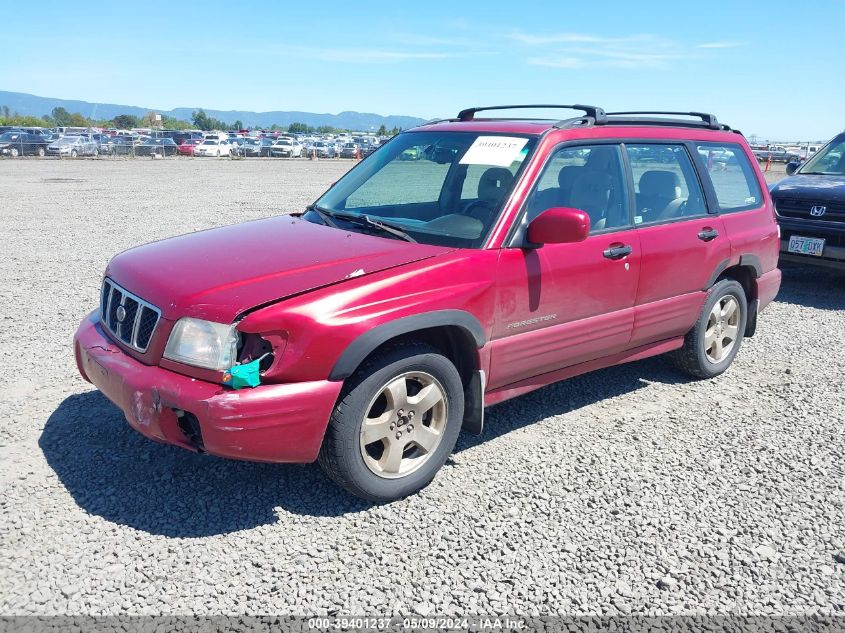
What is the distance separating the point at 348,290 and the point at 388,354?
1.26ft

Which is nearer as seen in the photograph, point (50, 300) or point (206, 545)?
point (206, 545)

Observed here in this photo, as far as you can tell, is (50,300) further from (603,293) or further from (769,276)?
(769,276)

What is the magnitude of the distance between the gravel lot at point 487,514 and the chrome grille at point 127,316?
75 centimetres

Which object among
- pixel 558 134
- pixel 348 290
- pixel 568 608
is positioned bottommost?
pixel 568 608

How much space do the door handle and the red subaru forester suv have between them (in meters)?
0.01

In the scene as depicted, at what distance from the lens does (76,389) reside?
4.77 m

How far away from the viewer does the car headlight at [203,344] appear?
2979 millimetres

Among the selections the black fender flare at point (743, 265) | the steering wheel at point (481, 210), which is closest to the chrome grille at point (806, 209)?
the black fender flare at point (743, 265)

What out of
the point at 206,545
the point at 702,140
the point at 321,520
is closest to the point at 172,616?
the point at 206,545

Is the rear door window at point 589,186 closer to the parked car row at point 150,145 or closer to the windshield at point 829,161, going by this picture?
the windshield at point 829,161

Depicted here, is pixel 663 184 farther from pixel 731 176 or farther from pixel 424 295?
pixel 424 295

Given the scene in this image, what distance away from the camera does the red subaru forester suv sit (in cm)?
301

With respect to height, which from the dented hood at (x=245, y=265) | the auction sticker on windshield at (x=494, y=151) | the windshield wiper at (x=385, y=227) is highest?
the auction sticker on windshield at (x=494, y=151)

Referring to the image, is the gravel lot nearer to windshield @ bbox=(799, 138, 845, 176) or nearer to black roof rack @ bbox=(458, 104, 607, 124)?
black roof rack @ bbox=(458, 104, 607, 124)
